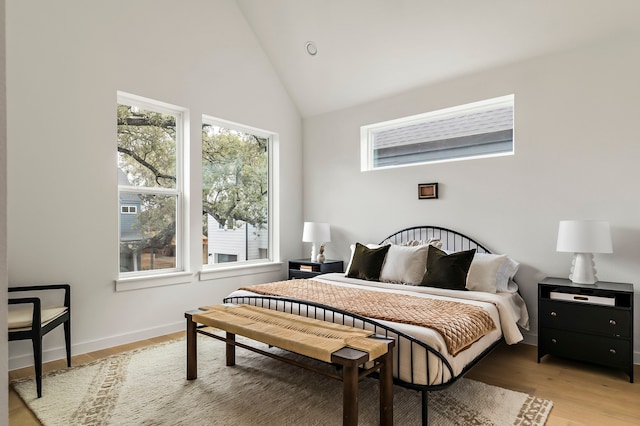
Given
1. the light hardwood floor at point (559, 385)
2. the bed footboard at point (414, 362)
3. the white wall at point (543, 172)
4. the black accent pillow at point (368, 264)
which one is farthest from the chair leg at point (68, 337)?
the white wall at point (543, 172)

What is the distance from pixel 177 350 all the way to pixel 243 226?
1.81m

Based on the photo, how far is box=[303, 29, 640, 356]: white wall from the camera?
3160mm

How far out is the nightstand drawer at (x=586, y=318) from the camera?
279 cm

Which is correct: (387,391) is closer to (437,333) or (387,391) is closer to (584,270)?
(437,333)

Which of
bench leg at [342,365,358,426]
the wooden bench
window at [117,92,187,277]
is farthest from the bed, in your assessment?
window at [117,92,187,277]

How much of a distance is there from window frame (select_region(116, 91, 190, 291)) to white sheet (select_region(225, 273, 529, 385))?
1035 mm

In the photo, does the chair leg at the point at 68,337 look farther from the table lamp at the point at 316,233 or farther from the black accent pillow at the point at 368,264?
the table lamp at the point at 316,233

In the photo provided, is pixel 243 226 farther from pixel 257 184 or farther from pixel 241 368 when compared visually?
pixel 241 368

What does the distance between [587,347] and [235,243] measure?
11.7 ft

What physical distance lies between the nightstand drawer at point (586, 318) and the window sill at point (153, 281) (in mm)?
3277

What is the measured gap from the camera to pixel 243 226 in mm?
4855

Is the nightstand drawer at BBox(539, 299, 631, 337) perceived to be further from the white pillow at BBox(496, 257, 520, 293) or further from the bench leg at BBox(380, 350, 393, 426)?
the bench leg at BBox(380, 350, 393, 426)

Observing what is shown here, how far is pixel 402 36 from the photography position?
12.8 ft

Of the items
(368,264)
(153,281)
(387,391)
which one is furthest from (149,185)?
(387,391)
